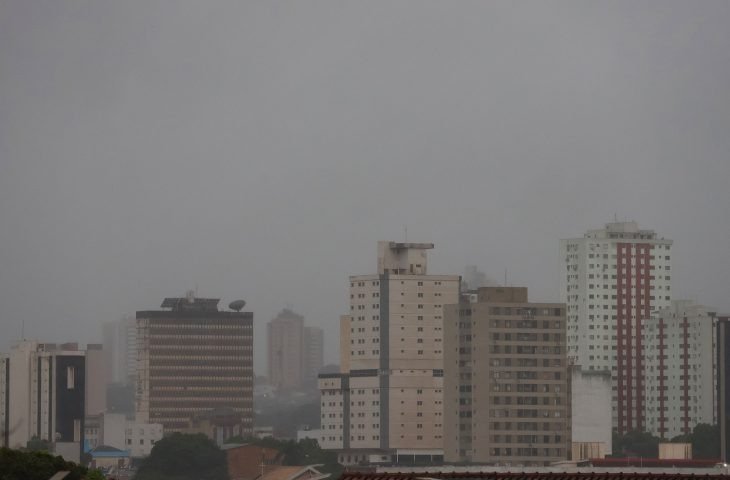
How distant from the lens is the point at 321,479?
535 feet

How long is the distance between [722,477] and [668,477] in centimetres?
372

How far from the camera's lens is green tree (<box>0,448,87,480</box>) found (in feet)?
286

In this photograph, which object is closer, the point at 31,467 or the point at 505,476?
the point at 505,476

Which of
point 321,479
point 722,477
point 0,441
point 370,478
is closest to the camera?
point 370,478

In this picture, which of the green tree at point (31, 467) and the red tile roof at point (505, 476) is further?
the green tree at point (31, 467)

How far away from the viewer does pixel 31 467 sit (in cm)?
8875

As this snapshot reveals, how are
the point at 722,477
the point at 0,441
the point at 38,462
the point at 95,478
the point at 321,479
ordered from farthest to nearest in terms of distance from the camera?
the point at 0,441, the point at 321,479, the point at 38,462, the point at 95,478, the point at 722,477

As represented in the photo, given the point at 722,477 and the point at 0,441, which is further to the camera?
the point at 0,441

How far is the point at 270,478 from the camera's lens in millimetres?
172125

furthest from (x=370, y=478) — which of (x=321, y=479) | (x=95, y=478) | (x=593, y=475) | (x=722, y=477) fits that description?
(x=321, y=479)

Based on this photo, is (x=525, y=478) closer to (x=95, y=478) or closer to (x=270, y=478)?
(x=95, y=478)

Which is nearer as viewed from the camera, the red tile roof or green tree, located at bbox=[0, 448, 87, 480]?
the red tile roof

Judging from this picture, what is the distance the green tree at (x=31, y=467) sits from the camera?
87312mm

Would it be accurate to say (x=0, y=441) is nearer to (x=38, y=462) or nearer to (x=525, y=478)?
(x=38, y=462)
